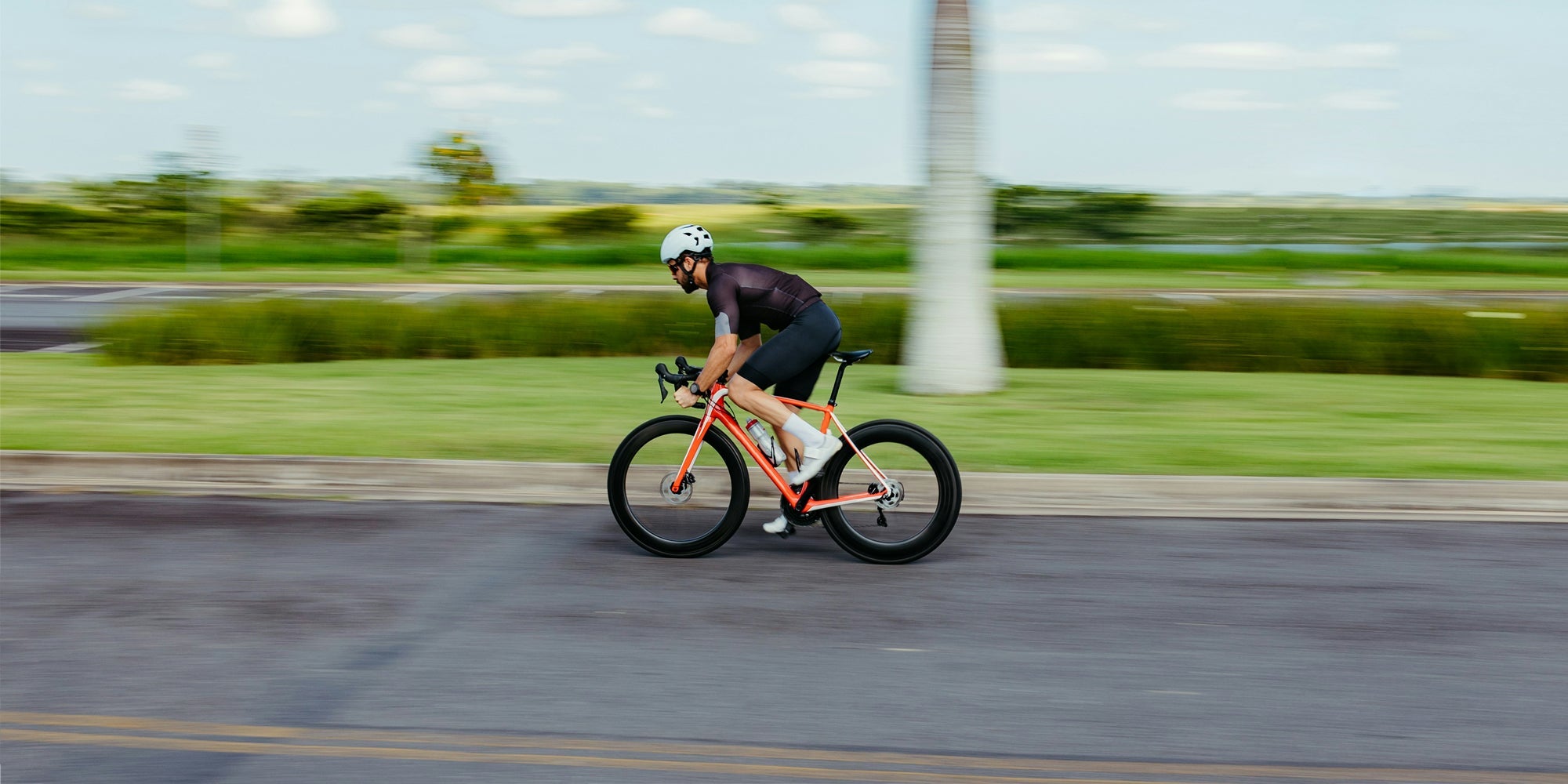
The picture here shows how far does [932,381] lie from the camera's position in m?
12.1

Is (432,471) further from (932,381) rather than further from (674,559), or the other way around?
(932,381)

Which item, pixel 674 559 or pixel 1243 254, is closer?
pixel 674 559

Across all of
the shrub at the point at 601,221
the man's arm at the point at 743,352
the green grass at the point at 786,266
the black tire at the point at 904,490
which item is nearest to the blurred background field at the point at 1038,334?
the man's arm at the point at 743,352

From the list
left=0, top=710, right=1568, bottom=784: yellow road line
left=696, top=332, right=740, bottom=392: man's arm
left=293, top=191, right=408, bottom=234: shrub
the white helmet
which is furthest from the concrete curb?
left=293, top=191, right=408, bottom=234: shrub

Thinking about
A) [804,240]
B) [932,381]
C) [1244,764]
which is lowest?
[1244,764]

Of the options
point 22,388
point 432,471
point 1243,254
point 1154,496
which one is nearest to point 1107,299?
point 1154,496

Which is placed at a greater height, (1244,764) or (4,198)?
(4,198)

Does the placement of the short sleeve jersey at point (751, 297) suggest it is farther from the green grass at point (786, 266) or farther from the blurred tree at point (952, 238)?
the green grass at point (786, 266)

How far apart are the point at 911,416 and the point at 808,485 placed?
166 inches

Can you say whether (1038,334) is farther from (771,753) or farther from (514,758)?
(514,758)

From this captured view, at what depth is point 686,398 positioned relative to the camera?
6.77m

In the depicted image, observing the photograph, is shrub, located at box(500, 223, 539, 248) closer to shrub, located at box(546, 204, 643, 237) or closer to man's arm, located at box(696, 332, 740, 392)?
shrub, located at box(546, 204, 643, 237)

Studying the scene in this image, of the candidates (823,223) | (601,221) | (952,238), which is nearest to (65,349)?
(952,238)

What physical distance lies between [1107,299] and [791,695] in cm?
1176
